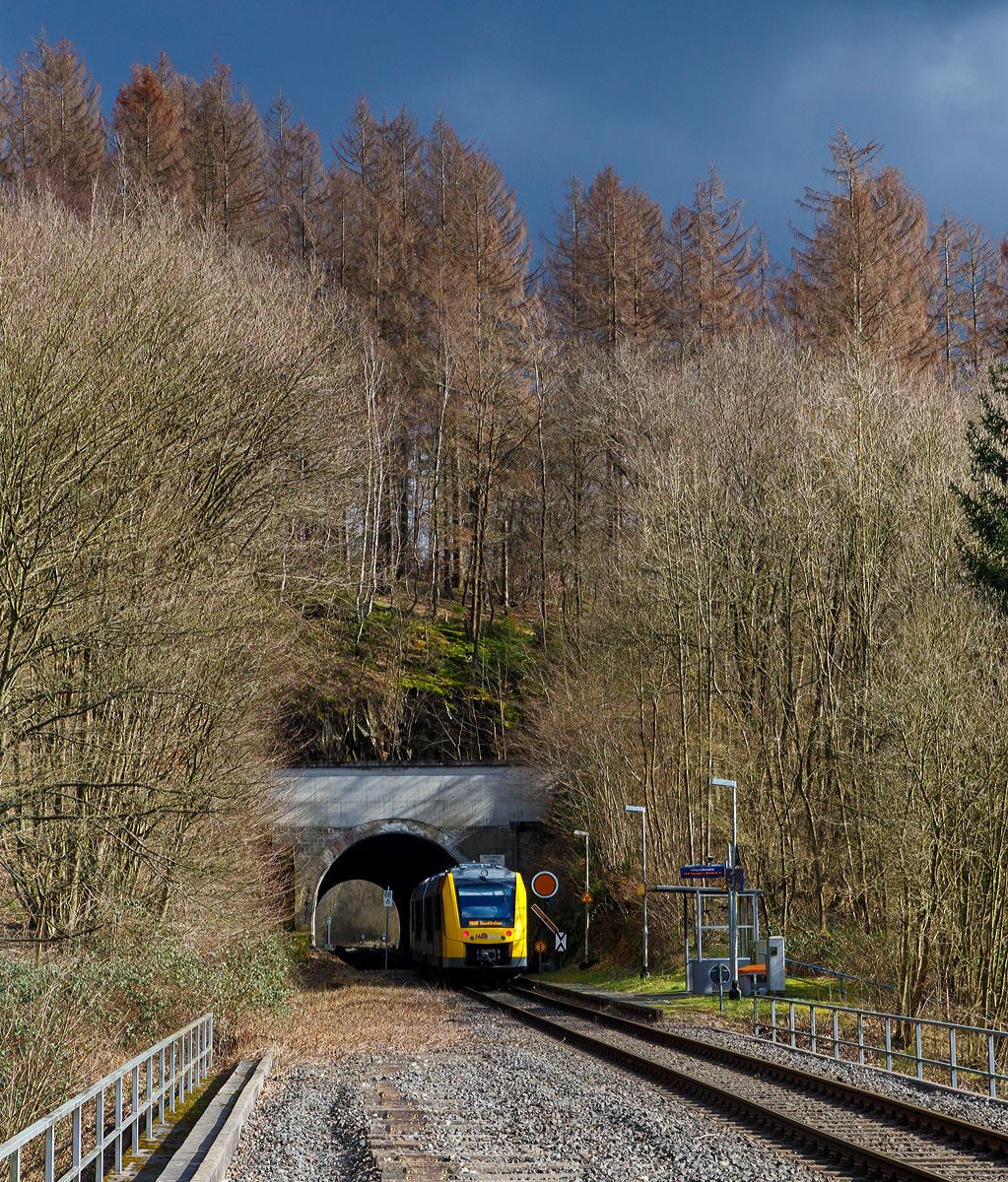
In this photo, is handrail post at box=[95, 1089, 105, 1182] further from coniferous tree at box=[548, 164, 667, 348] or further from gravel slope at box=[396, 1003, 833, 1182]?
coniferous tree at box=[548, 164, 667, 348]

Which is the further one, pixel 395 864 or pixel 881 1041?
pixel 395 864

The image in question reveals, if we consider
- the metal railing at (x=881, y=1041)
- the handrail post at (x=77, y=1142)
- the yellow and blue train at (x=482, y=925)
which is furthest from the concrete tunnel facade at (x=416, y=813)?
the handrail post at (x=77, y=1142)

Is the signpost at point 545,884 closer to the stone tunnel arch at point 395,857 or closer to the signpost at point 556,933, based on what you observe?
the signpost at point 556,933

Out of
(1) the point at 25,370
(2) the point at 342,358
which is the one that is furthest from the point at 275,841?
(1) the point at 25,370

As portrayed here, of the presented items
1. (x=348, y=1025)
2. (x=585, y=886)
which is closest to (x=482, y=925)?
(x=585, y=886)

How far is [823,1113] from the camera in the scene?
33.0ft

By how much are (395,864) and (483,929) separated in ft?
72.4

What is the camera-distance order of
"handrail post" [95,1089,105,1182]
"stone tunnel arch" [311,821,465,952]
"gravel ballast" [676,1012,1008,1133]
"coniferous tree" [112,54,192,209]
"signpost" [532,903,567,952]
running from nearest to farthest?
"handrail post" [95,1089,105,1182] → "gravel ballast" [676,1012,1008,1133] → "signpost" [532,903,567,952] → "stone tunnel arch" [311,821,465,952] → "coniferous tree" [112,54,192,209]

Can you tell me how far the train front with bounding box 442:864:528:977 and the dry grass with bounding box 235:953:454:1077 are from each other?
1.24 meters

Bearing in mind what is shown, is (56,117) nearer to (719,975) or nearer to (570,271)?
(570,271)

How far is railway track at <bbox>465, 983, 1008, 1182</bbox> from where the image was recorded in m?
8.23

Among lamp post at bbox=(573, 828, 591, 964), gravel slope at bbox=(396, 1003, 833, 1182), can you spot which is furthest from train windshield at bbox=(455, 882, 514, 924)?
gravel slope at bbox=(396, 1003, 833, 1182)

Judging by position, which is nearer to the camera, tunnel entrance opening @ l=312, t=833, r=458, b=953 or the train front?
the train front

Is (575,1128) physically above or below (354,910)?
above
